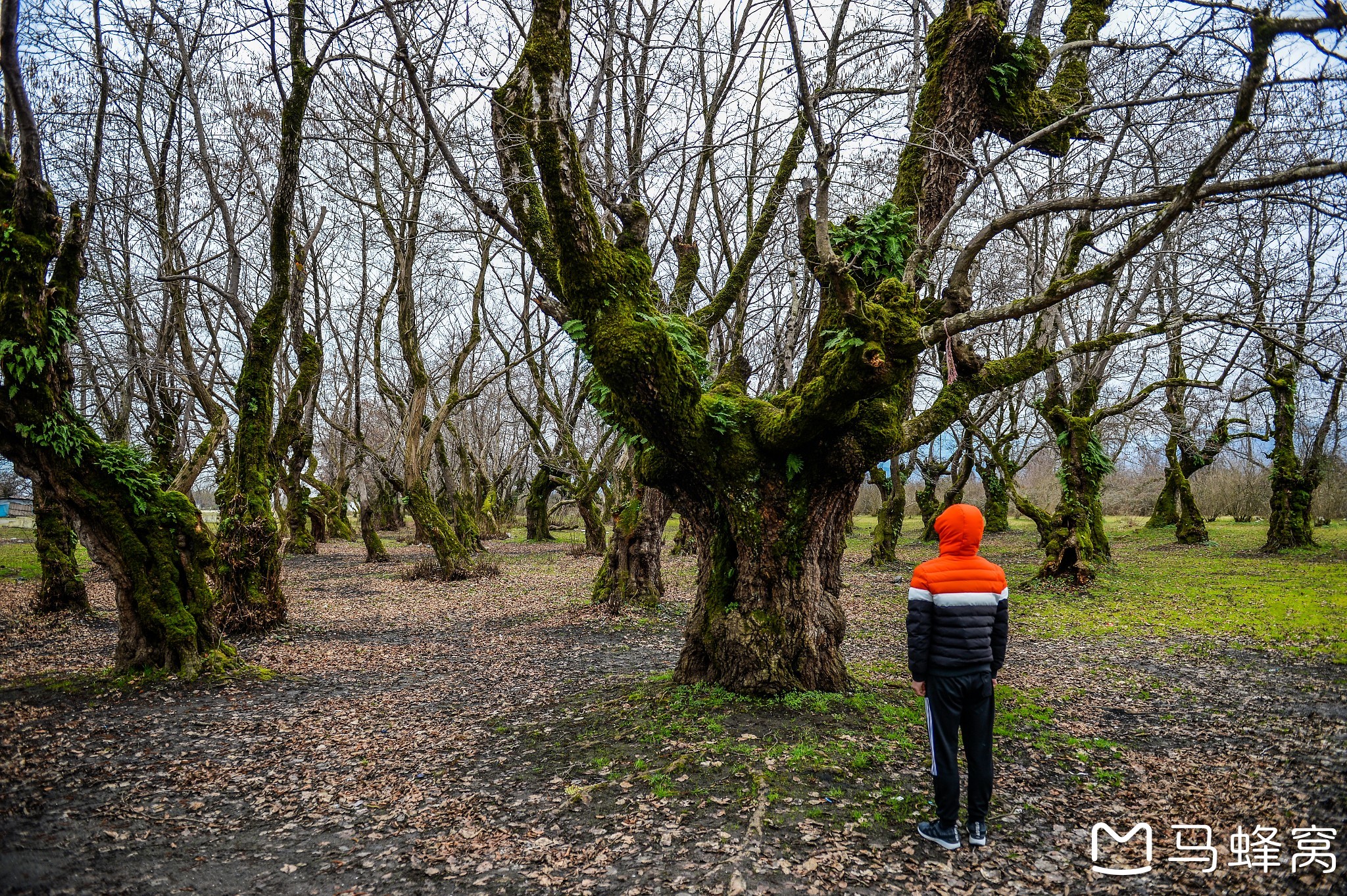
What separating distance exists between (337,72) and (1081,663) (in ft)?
44.9

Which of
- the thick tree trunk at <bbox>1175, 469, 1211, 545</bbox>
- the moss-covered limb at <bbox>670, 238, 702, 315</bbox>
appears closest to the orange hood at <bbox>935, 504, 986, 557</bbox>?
the moss-covered limb at <bbox>670, 238, 702, 315</bbox>

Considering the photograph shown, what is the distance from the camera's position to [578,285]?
17.3 feet

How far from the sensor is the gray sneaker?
3.95 metres

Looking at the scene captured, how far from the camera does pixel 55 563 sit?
10633mm

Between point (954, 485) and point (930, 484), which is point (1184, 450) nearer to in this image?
point (954, 485)

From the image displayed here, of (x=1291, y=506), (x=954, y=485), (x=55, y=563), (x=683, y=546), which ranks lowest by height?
(x=683, y=546)

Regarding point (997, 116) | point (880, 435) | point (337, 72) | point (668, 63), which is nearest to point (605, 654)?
point (880, 435)

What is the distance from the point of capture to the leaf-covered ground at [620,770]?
3.83 meters

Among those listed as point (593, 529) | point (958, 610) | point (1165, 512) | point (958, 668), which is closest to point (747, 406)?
point (958, 610)

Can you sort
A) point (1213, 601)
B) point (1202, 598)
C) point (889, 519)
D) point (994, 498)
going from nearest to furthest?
1. point (1213, 601)
2. point (1202, 598)
3. point (889, 519)
4. point (994, 498)

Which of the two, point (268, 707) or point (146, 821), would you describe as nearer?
point (146, 821)

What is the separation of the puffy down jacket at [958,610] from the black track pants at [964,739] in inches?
3.2

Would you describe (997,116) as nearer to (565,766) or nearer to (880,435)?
Result: (880,435)

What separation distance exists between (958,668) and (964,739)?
0.40 meters
